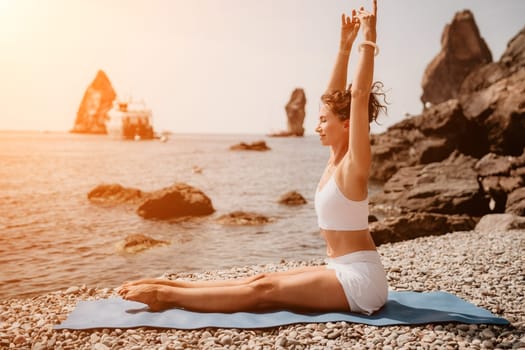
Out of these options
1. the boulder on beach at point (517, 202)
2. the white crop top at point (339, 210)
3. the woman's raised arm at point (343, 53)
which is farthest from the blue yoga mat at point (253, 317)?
the boulder on beach at point (517, 202)

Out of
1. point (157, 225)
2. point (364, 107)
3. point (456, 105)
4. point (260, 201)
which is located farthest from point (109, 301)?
point (456, 105)

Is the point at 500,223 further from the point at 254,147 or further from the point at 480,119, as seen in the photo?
the point at 254,147

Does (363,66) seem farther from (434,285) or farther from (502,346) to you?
(434,285)

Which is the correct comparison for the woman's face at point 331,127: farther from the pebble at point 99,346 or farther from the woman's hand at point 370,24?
the pebble at point 99,346

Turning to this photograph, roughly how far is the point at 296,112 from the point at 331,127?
13967cm

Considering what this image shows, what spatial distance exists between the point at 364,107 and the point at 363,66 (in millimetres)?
365

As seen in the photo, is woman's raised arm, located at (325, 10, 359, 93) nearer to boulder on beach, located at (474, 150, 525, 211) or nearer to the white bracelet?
the white bracelet

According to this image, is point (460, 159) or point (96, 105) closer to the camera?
point (460, 159)

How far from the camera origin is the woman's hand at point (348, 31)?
523 cm

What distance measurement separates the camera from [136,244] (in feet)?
38.4

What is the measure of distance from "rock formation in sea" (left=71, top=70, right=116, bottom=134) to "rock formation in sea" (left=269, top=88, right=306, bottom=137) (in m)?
70.6

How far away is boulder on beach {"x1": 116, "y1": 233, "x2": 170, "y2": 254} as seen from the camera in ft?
37.8

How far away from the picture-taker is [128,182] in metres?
32.8

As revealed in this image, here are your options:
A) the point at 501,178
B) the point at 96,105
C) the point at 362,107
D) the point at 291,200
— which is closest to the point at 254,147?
the point at 291,200
